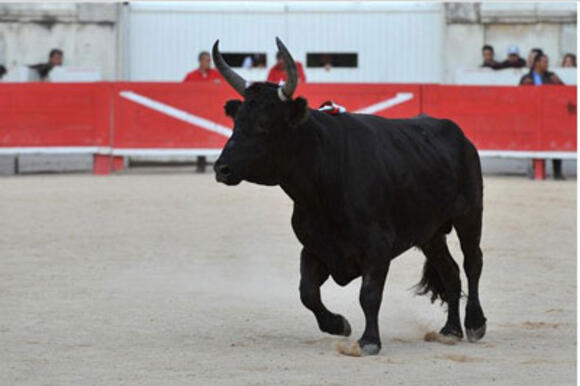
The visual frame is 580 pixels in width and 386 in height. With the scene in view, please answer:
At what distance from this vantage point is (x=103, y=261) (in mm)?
11320

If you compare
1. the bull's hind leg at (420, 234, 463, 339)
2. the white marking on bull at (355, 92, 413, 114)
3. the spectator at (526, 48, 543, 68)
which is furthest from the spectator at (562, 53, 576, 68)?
the bull's hind leg at (420, 234, 463, 339)

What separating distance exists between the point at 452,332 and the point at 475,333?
5.7 inches

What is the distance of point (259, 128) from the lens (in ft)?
24.4

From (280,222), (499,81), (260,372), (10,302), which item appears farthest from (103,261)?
(499,81)

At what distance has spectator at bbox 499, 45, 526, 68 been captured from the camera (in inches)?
848

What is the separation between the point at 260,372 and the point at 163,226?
6757 mm

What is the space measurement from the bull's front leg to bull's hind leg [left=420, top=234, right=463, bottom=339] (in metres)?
0.90

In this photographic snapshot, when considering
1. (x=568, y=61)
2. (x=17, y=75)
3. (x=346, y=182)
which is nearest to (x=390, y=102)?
(x=568, y=61)

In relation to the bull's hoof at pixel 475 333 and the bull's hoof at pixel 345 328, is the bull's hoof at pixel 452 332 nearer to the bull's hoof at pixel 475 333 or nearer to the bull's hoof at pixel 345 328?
the bull's hoof at pixel 475 333

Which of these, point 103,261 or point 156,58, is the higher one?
point 156,58

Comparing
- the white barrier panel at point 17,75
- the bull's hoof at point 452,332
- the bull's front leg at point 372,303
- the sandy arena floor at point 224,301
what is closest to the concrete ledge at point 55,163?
the white barrier panel at point 17,75

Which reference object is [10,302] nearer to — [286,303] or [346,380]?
[286,303]

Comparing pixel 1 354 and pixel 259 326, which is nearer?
pixel 1 354

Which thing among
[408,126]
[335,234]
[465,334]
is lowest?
[465,334]
